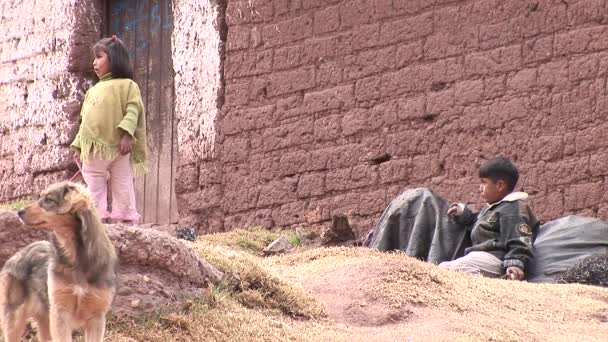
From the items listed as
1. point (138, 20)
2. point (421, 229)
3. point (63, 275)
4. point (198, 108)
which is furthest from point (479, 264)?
point (138, 20)

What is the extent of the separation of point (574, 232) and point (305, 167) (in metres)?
2.97

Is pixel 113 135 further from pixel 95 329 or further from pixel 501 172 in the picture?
pixel 95 329

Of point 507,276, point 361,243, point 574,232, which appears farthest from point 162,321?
point 361,243

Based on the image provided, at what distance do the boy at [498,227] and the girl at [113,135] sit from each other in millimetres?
2270

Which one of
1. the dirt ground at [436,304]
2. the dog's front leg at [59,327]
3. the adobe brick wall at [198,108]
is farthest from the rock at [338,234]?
the dog's front leg at [59,327]

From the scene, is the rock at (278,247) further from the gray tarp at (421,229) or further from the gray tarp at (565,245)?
the gray tarp at (565,245)

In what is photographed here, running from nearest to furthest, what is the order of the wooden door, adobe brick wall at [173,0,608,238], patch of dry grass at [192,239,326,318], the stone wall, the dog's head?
the dog's head, patch of dry grass at [192,239,326,318], adobe brick wall at [173,0,608,238], the wooden door, the stone wall

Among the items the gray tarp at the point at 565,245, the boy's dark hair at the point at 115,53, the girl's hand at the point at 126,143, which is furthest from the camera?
the boy's dark hair at the point at 115,53

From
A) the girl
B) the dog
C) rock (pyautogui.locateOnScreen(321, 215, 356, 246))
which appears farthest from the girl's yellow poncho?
the dog

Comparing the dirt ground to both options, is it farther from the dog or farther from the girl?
the girl

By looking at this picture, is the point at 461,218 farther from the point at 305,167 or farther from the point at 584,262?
the point at 305,167

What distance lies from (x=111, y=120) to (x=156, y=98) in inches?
A: 145

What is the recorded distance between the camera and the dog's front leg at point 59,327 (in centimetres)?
546

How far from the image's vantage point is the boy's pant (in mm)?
9094
